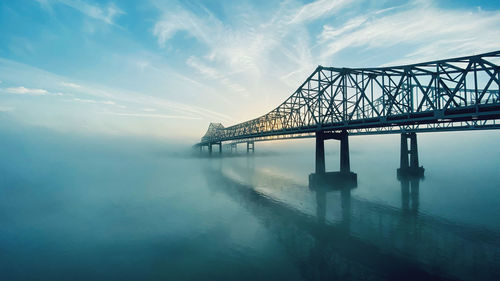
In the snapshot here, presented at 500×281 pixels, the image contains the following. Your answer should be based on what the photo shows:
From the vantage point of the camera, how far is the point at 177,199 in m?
35.8

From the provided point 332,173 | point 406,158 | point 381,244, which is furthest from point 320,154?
point 406,158

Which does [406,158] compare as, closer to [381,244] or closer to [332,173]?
[332,173]

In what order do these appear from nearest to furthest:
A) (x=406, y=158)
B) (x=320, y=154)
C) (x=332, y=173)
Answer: (x=332, y=173) → (x=320, y=154) → (x=406, y=158)

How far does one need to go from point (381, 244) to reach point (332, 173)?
83.5 ft

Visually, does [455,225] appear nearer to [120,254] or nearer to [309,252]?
[309,252]

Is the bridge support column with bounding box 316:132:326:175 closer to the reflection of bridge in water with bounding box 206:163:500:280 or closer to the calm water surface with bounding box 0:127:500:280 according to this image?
the calm water surface with bounding box 0:127:500:280

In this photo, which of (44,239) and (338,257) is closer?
(338,257)

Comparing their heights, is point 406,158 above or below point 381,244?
above

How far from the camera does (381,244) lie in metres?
18.2

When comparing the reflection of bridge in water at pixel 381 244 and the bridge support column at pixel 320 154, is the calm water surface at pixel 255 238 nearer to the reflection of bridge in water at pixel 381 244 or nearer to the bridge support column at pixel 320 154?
the reflection of bridge in water at pixel 381 244

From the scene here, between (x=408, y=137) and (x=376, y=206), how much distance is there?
36700mm

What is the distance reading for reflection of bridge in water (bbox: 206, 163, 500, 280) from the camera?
14.1 metres

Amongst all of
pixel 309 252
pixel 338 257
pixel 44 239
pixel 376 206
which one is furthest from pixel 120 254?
pixel 376 206

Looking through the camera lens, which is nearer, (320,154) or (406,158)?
(320,154)
